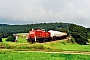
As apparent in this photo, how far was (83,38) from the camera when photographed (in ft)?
220

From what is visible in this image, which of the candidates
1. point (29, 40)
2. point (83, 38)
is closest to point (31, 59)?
point (29, 40)

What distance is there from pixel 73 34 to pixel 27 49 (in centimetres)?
2517

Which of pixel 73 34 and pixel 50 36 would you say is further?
pixel 73 34

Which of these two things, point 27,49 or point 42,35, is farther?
point 42,35

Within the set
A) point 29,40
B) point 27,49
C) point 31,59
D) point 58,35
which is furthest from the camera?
point 58,35

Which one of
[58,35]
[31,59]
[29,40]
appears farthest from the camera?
[58,35]

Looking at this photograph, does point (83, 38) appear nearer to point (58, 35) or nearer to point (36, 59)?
point (58, 35)

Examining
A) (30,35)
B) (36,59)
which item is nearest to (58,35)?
(30,35)

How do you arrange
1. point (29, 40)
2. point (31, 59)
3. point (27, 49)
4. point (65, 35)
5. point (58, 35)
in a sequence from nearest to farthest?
point (31, 59) → point (27, 49) → point (29, 40) → point (58, 35) → point (65, 35)

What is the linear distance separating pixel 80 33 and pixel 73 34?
174 cm

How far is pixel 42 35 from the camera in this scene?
Answer: 58094mm

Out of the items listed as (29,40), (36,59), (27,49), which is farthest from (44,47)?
(36,59)

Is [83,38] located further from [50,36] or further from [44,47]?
[44,47]

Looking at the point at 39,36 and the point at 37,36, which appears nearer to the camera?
the point at 37,36
